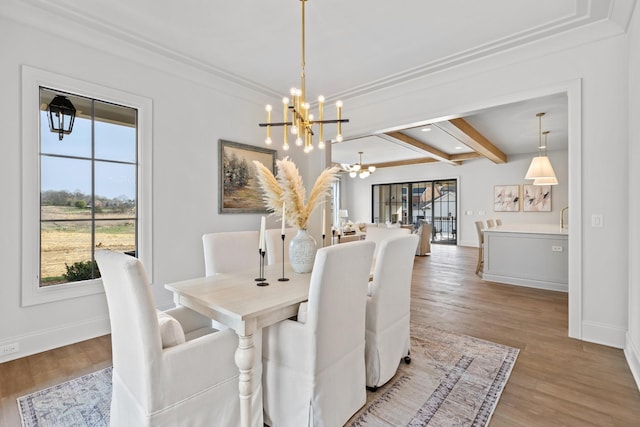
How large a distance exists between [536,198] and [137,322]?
32.0 feet

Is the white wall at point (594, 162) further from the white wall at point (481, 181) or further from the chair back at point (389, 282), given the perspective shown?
the white wall at point (481, 181)

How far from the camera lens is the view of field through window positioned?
257 centimetres

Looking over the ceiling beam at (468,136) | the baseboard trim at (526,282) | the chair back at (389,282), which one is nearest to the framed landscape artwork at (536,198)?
the ceiling beam at (468,136)

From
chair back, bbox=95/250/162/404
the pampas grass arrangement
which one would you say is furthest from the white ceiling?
chair back, bbox=95/250/162/404

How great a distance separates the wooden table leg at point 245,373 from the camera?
140 centimetres

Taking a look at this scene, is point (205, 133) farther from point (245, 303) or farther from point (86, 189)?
point (245, 303)

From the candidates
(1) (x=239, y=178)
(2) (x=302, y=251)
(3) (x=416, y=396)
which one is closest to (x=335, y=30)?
(2) (x=302, y=251)

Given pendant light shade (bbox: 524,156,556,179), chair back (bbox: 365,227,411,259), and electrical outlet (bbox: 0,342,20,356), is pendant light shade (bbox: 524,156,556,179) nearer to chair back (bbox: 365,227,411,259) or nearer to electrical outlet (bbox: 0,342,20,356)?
chair back (bbox: 365,227,411,259)

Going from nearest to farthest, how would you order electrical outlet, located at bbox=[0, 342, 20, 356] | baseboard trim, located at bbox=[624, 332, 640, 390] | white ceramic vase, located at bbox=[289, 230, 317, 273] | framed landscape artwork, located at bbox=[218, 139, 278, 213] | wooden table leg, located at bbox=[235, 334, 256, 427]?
wooden table leg, located at bbox=[235, 334, 256, 427] < baseboard trim, located at bbox=[624, 332, 640, 390] < white ceramic vase, located at bbox=[289, 230, 317, 273] < electrical outlet, located at bbox=[0, 342, 20, 356] < framed landscape artwork, located at bbox=[218, 139, 278, 213]

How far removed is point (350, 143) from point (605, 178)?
4933 millimetres

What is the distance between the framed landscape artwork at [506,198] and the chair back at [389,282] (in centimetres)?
810

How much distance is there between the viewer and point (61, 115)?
266 cm

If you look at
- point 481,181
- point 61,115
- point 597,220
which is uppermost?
→ point 481,181

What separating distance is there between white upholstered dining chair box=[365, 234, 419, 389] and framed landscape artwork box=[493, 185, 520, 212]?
813 centimetres
